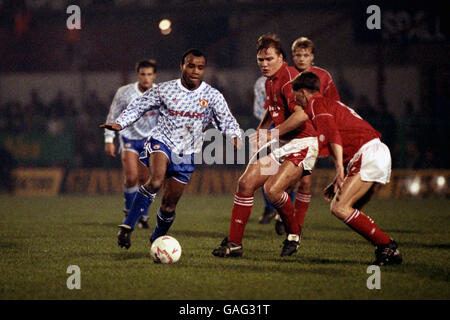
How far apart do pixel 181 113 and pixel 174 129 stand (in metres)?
0.19

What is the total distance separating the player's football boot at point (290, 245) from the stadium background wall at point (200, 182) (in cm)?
946

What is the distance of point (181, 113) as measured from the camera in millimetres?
7750

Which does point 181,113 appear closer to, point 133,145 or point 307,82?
point 307,82

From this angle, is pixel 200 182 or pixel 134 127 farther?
pixel 200 182

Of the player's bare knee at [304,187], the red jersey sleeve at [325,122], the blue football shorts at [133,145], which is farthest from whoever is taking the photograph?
the blue football shorts at [133,145]

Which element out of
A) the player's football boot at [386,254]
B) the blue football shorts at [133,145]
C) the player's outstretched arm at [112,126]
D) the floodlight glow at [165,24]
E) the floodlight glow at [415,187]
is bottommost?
the floodlight glow at [415,187]

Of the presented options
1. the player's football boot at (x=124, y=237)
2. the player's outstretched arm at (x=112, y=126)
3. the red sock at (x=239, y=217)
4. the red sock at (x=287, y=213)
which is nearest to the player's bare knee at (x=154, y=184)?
the player's football boot at (x=124, y=237)

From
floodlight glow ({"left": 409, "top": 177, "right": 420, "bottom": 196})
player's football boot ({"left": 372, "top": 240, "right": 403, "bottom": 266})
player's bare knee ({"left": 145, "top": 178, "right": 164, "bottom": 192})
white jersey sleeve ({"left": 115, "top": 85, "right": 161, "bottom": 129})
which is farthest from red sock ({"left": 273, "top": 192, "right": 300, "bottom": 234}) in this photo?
floodlight glow ({"left": 409, "top": 177, "right": 420, "bottom": 196})

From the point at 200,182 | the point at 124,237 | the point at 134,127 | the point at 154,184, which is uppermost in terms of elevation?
the point at 134,127

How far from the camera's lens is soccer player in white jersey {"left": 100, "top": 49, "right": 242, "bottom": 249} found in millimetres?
7699

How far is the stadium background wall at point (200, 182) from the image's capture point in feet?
54.7

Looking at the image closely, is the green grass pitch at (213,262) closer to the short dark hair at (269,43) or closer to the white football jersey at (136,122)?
the white football jersey at (136,122)

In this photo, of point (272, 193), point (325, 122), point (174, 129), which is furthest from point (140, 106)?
point (325, 122)
